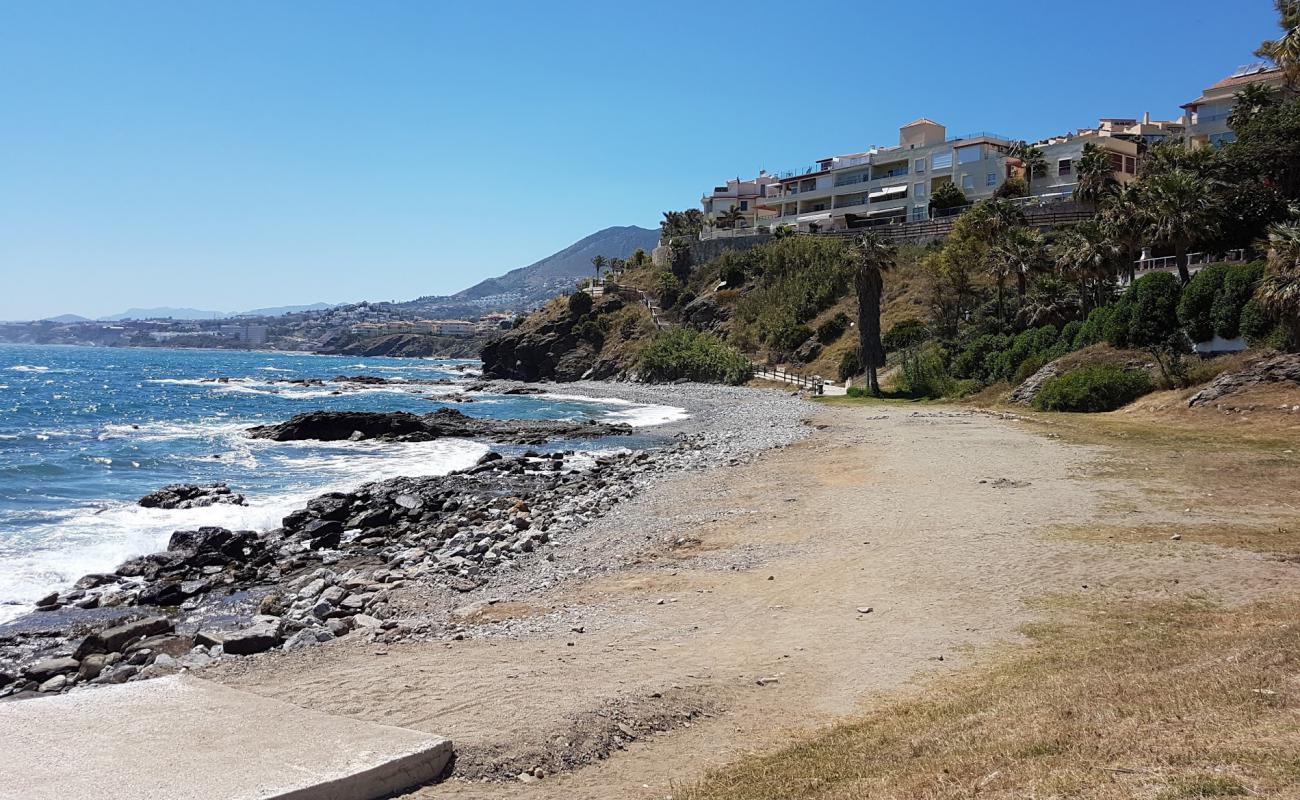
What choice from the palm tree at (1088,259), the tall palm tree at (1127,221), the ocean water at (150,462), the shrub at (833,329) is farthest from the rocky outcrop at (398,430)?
the shrub at (833,329)

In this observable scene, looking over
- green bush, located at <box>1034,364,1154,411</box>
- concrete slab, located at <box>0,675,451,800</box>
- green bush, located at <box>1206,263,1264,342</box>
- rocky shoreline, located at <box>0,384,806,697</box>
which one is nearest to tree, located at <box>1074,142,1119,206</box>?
Result: green bush, located at <box>1206,263,1264,342</box>

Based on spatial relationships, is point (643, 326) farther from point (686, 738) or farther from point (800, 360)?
point (686, 738)

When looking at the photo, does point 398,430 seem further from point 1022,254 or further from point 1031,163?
point 1031,163

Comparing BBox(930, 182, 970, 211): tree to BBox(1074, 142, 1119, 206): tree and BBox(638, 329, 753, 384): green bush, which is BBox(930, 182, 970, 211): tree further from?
BBox(1074, 142, 1119, 206): tree

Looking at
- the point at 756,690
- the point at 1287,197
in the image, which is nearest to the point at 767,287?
the point at 1287,197

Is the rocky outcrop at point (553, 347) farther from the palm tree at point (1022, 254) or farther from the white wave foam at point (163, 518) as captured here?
the white wave foam at point (163, 518)

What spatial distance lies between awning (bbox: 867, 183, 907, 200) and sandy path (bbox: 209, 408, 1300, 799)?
2842 inches

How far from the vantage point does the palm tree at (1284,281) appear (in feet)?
85.8

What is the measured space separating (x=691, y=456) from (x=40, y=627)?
1919cm

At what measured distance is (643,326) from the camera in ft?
300

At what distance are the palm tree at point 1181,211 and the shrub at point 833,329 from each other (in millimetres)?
32354

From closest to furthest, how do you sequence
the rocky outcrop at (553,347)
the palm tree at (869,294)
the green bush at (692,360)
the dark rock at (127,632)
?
1. the dark rock at (127,632)
2. the palm tree at (869,294)
3. the green bush at (692,360)
4. the rocky outcrop at (553,347)

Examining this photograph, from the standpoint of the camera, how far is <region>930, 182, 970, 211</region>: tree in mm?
76312

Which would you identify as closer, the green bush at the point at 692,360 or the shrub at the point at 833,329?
the shrub at the point at 833,329
